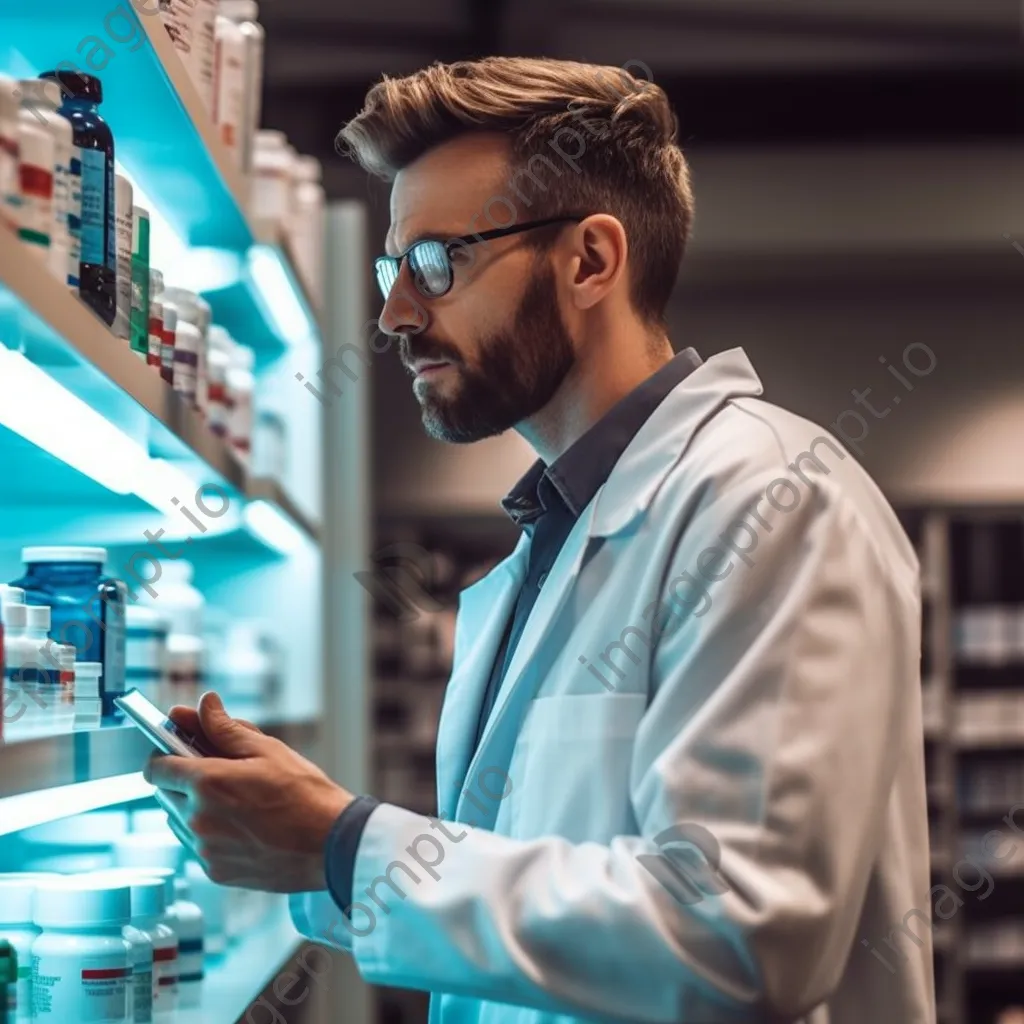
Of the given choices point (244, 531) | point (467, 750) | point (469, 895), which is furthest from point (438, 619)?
point (469, 895)

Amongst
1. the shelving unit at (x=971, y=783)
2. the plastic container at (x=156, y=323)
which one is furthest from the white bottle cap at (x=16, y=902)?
the shelving unit at (x=971, y=783)

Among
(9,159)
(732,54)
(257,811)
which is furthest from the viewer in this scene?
(732,54)

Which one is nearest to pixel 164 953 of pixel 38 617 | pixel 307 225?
pixel 38 617

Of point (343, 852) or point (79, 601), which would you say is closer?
point (343, 852)

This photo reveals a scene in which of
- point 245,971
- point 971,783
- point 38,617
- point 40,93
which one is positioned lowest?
point 971,783

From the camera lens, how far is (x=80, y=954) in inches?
64.3

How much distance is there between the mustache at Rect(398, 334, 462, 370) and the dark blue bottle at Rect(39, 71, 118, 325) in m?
0.35

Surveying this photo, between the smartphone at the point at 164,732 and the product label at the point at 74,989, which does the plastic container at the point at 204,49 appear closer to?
the smartphone at the point at 164,732

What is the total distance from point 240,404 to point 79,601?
3.18 feet

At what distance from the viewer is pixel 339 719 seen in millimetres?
3969

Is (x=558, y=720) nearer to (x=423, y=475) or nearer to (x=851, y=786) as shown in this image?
(x=851, y=786)

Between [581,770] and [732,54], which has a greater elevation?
[732,54]

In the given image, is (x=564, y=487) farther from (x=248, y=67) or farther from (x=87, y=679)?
(x=248, y=67)

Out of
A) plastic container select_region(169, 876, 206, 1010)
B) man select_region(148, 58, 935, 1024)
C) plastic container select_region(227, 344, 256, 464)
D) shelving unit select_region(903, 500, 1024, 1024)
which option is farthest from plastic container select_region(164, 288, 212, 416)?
shelving unit select_region(903, 500, 1024, 1024)
